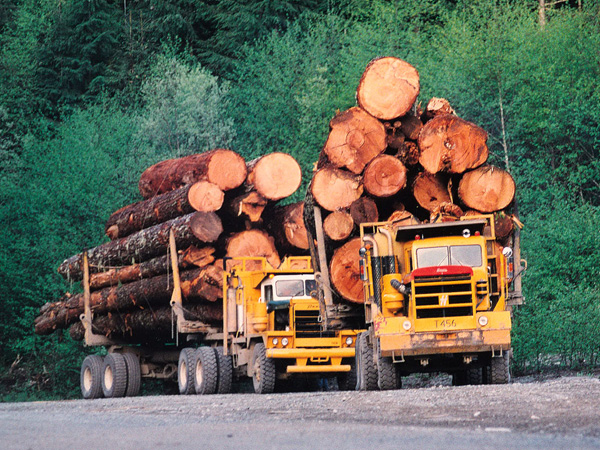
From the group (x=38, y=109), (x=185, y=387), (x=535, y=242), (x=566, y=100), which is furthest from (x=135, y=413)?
(x=38, y=109)

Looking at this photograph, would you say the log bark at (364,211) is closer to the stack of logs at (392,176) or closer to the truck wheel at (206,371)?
the stack of logs at (392,176)

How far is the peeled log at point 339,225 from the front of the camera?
1688 centimetres

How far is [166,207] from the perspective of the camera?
77.6 feet

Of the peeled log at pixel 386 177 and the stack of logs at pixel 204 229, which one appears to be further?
the stack of logs at pixel 204 229

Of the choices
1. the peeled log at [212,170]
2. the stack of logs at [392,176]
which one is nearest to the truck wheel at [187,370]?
the peeled log at [212,170]

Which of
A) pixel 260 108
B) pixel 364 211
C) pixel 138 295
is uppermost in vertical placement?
pixel 260 108

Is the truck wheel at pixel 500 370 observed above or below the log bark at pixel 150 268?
below

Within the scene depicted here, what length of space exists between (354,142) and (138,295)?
9.02m

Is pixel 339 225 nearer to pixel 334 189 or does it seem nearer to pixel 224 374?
→ pixel 334 189

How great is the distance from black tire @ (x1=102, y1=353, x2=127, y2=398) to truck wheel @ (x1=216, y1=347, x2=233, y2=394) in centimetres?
485

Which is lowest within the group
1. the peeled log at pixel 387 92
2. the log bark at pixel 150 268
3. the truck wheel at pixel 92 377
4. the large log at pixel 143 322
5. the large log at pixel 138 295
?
the truck wheel at pixel 92 377

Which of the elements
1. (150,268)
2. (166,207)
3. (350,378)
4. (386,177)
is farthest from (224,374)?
(386,177)

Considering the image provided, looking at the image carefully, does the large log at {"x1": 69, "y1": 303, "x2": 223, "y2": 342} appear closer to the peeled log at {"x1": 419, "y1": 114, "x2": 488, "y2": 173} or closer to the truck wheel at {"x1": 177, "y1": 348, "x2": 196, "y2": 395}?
the truck wheel at {"x1": 177, "y1": 348, "x2": 196, "y2": 395}

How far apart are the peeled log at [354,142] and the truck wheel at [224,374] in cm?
577
